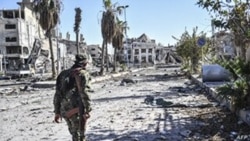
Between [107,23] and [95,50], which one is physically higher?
[107,23]

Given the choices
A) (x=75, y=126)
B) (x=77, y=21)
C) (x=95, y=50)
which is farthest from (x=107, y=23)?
(x=95, y=50)

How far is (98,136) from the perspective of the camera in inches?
352

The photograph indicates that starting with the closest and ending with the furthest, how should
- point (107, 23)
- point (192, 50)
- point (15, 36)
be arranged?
point (192, 50) < point (107, 23) < point (15, 36)

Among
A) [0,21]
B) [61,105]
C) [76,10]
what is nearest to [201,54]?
[76,10]

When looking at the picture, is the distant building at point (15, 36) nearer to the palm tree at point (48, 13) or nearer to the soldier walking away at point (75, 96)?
the palm tree at point (48, 13)

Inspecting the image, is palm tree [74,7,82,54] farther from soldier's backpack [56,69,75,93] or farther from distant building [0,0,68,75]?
soldier's backpack [56,69,75,93]

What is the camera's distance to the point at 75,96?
20.6ft

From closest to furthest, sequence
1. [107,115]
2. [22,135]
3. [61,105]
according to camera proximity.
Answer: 1. [61,105]
2. [22,135]
3. [107,115]

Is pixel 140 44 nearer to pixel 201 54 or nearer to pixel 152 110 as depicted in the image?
pixel 201 54

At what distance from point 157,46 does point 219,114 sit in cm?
14123

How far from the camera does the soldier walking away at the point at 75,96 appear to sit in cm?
618

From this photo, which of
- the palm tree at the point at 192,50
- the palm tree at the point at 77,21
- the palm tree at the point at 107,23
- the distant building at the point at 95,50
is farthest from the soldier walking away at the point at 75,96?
the distant building at the point at 95,50

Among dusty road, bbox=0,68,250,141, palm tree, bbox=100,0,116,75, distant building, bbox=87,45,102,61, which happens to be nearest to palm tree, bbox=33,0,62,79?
Answer: palm tree, bbox=100,0,116,75

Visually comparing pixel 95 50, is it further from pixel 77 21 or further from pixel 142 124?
pixel 142 124
